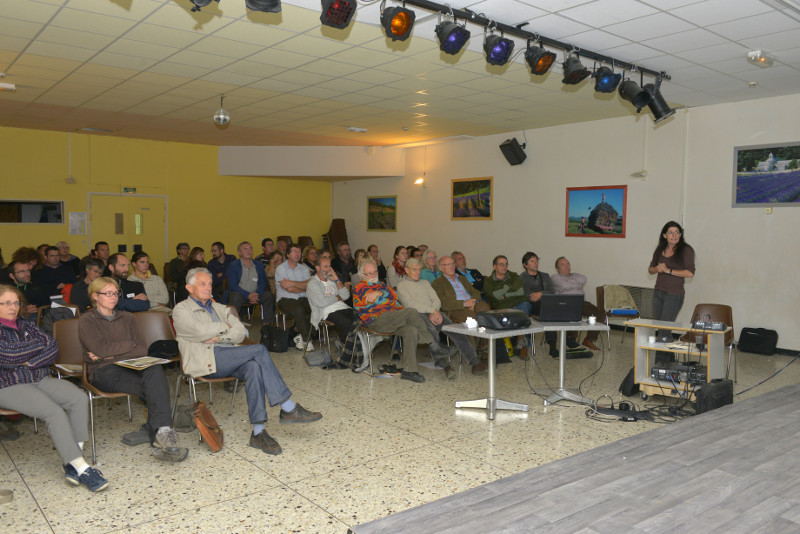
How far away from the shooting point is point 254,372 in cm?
429

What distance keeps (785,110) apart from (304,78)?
563 cm

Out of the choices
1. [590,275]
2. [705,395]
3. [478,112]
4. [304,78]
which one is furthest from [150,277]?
[590,275]

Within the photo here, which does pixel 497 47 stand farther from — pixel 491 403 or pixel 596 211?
pixel 596 211

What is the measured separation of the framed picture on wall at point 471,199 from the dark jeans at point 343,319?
483 cm

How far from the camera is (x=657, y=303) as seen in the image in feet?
22.6

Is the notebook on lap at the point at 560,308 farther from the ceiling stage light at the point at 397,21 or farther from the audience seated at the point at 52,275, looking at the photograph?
the audience seated at the point at 52,275

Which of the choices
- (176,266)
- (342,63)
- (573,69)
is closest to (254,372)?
(342,63)

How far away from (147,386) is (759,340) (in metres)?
6.91

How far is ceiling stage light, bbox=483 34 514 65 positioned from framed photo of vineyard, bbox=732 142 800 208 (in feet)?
13.8

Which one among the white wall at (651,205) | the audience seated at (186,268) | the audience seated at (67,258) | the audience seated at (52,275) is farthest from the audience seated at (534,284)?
the audience seated at (67,258)

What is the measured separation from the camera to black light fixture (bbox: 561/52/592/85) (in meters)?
5.67

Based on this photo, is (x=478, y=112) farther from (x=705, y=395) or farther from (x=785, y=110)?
(x=705, y=395)

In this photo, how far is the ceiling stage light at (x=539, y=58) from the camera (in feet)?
17.7

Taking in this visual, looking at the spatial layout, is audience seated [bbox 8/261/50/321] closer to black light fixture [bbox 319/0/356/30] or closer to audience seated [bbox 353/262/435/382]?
audience seated [bbox 353/262/435/382]
